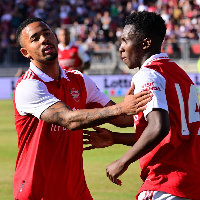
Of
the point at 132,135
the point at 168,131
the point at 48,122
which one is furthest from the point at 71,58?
the point at 168,131

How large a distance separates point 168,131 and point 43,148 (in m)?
1.41

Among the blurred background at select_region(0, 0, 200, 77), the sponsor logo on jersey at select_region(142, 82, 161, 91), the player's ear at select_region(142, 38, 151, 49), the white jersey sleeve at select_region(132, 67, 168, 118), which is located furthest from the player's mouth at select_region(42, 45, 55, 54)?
the blurred background at select_region(0, 0, 200, 77)

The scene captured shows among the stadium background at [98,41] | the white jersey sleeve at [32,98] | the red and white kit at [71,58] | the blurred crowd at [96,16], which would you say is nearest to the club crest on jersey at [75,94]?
the white jersey sleeve at [32,98]

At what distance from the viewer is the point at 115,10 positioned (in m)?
31.5

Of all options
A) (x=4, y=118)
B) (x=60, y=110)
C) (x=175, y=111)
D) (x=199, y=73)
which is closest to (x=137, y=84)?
(x=175, y=111)

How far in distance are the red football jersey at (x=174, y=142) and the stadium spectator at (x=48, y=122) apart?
1.92 ft

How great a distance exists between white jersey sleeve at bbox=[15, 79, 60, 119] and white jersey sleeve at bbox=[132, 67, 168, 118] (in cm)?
100

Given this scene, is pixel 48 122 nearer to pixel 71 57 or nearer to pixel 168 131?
pixel 168 131

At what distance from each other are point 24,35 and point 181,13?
26408 millimetres

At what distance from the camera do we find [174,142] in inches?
158

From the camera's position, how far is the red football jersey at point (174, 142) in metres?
3.99

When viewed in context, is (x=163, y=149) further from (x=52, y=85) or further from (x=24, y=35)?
(x=24, y=35)

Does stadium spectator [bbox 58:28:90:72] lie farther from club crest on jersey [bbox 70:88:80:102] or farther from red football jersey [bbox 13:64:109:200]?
red football jersey [bbox 13:64:109:200]

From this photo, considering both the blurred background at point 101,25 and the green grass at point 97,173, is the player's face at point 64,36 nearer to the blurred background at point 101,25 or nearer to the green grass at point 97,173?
the green grass at point 97,173
